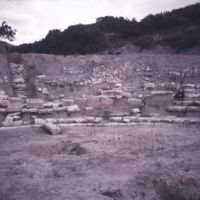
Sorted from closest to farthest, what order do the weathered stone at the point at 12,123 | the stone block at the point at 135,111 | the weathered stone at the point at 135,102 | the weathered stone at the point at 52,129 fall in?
1. the weathered stone at the point at 52,129
2. the weathered stone at the point at 12,123
3. the stone block at the point at 135,111
4. the weathered stone at the point at 135,102

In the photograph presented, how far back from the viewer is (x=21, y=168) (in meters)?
5.97

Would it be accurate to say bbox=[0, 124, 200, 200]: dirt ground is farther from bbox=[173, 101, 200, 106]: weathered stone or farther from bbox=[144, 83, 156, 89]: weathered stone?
bbox=[144, 83, 156, 89]: weathered stone

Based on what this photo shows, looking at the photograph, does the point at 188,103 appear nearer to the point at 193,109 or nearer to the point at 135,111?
the point at 193,109

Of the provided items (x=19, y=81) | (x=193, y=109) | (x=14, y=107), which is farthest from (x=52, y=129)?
(x=19, y=81)

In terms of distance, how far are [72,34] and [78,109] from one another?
12.1 metres

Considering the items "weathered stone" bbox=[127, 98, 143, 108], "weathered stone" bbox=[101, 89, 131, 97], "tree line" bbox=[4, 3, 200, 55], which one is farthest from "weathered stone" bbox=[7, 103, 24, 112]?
"tree line" bbox=[4, 3, 200, 55]

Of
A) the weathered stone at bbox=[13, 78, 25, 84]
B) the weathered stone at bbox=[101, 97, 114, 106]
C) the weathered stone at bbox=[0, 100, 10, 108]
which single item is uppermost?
the weathered stone at bbox=[13, 78, 25, 84]

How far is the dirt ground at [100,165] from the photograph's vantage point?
5059mm

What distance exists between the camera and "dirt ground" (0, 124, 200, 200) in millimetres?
5059

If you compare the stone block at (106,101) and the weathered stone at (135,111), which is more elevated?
the stone block at (106,101)

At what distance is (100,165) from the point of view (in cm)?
616

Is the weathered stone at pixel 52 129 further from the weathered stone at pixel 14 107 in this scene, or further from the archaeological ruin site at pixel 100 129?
the weathered stone at pixel 14 107

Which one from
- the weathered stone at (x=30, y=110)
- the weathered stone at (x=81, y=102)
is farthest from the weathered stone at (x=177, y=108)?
the weathered stone at (x=30, y=110)

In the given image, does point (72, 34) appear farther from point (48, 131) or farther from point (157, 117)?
point (48, 131)
